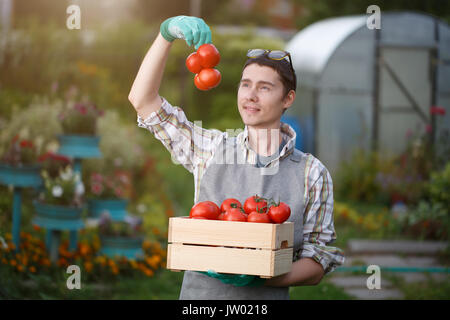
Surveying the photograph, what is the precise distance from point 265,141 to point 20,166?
357cm

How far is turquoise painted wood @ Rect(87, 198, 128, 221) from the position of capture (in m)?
6.56

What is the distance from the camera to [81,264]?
577 centimetres

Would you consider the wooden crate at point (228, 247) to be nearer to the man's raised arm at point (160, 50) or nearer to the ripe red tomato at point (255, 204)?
the ripe red tomato at point (255, 204)

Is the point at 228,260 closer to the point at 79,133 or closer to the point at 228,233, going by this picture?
the point at 228,233

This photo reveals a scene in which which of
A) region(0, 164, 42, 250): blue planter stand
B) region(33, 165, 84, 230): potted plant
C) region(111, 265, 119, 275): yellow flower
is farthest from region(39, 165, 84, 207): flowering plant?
region(111, 265, 119, 275): yellow flower

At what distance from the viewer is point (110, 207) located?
21.6 feet

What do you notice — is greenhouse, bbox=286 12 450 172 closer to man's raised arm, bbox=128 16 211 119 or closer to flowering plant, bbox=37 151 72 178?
flowering plant, bbox=37 151 72 178

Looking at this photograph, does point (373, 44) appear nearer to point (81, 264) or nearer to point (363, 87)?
point (363, 87)

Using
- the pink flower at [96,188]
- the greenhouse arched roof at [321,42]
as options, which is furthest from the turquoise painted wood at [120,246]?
the greenhouse arched roof at [321,42]

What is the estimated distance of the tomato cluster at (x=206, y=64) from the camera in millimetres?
2704

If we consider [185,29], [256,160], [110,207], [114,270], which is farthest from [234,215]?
[110,207]

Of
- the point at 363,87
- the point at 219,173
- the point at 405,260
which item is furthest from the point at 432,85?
the point at 219,173

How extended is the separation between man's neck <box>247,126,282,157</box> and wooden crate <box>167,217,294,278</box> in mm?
431

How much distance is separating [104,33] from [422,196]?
7137 mm
